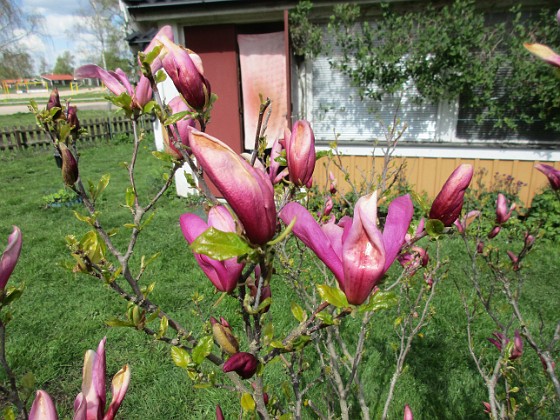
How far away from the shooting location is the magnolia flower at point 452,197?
0.71 metres

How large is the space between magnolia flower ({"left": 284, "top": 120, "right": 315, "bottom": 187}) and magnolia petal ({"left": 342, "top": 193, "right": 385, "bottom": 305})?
31 centimetres

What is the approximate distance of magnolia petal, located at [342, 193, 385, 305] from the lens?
0.54 meters

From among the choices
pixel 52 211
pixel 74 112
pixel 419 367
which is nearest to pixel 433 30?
pixel 419 367

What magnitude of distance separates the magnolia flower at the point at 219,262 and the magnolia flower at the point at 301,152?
232mm

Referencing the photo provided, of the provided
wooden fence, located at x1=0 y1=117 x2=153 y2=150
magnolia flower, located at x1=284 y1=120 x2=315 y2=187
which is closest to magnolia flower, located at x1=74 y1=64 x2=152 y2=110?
magnolia flower, located at x1=284 y1=120 x2=315 y2=187

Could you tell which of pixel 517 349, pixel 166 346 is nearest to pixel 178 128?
pixel 517 349

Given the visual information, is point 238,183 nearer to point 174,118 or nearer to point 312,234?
point 312,234

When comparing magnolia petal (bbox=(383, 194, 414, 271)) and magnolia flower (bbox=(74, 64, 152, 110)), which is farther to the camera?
magnolia flower (bbox=(74, 64, 152, 110))

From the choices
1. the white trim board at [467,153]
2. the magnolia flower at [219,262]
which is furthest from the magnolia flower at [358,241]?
the white trim board at [467,153]

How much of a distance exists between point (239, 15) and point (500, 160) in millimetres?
3537

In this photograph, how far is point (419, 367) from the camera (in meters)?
2.74

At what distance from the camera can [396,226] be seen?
0.60 metres

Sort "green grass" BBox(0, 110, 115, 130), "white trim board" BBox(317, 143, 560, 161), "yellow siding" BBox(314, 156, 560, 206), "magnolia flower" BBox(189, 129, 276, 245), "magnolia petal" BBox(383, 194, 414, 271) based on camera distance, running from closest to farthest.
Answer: "magnolia flower" BBox(189, 129, 276, 245)
"magnolia petal" BBox(383, 194, 414, 271)
"white trim board" BBox(317, 143, 560, 161)
"yellow siding" BBox(314, 156, 560, 206)
"green grass" BBox(0, 110, 115, 130)

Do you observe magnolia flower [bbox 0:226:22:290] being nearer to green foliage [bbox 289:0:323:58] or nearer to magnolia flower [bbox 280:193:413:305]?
magnolia flower [bbox 280:193:413:305]
